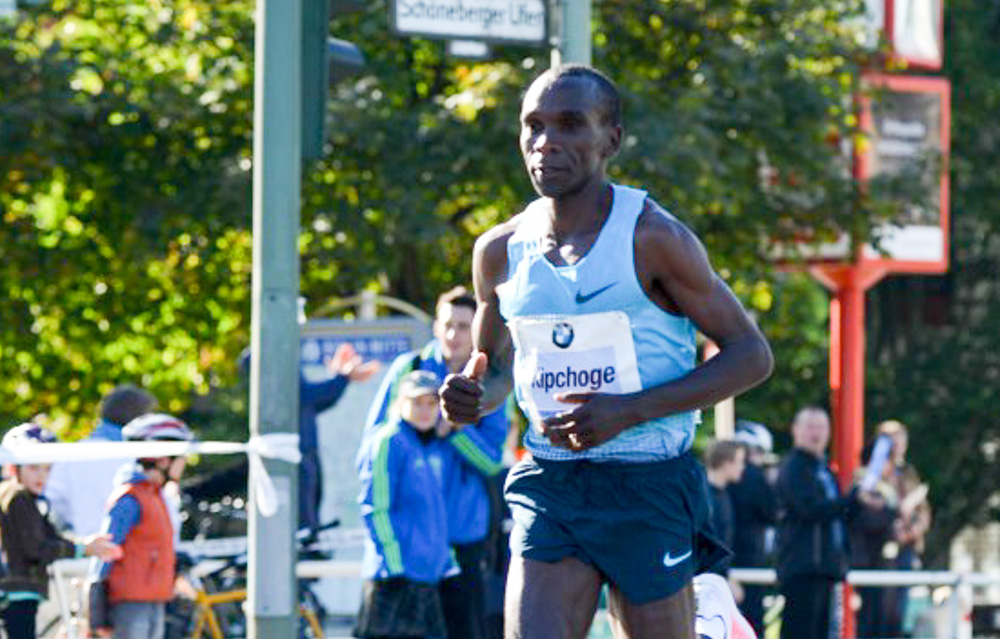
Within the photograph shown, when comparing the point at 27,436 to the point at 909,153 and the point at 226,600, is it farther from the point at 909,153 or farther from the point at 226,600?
the point at 909,153

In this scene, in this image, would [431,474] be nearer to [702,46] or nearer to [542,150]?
[542,150]

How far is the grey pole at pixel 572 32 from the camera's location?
11711 mm

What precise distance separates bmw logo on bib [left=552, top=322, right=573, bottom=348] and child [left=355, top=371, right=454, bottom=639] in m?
4.38

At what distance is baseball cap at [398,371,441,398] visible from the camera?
10.5 meters

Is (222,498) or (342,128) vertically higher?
(342,128)

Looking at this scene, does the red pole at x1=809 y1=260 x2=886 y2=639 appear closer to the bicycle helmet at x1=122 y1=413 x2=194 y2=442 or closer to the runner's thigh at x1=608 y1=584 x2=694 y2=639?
the bicycle helmet at x1=122 y1=413 x2=194 y2=442

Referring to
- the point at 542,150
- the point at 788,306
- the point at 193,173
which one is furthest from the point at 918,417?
the point at 542,150

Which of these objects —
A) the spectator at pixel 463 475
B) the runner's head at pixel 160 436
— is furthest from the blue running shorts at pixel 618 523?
the runner's head at pixel 160 436

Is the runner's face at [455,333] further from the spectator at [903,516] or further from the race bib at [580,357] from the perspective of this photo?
the spectator at [903,516]

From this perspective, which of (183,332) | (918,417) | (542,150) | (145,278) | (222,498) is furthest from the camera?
(918,417)

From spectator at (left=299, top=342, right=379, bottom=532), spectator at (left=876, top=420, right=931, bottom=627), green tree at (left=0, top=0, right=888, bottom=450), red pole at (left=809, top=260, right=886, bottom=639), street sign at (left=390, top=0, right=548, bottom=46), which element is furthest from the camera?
red pole at (left=809, top=260, right=886, bottom=639)

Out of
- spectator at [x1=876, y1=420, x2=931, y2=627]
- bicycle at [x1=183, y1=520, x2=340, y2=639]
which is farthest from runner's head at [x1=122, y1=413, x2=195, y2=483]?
spectator at [x1=876, y1=420, x2=931, y2=627]

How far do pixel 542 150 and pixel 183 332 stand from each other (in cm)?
1828

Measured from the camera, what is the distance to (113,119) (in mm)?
20578
